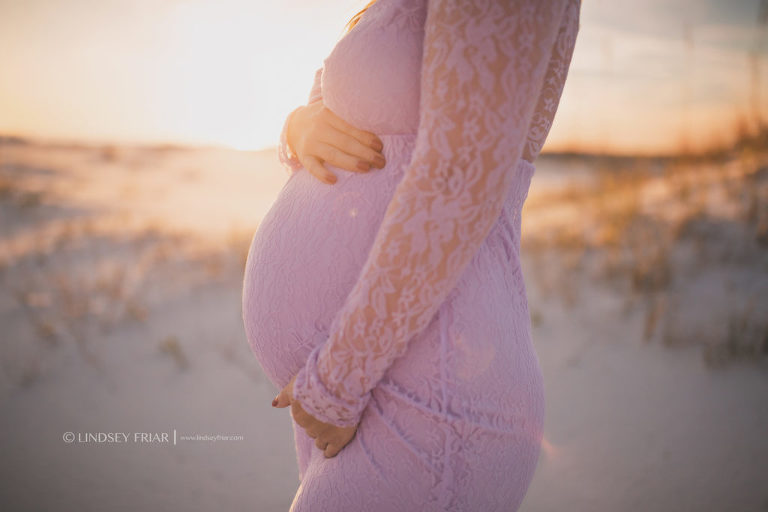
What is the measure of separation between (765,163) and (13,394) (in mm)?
6865

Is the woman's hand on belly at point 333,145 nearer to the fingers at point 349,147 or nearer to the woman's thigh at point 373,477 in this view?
the fingers at point 349,147

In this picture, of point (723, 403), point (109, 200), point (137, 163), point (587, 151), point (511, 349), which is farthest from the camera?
point (137, 163)

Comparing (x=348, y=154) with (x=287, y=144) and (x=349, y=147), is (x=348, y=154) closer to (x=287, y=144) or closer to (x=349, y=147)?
(x=349, y=147)

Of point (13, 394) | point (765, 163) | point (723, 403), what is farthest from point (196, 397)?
point (765, 163)

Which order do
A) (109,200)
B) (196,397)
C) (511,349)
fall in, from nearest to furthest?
(511,349) → (196,397) → (109,200)

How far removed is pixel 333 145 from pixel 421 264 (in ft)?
1.12

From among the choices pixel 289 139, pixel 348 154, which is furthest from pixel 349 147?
pixel 289 139

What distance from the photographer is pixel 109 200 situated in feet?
25.2

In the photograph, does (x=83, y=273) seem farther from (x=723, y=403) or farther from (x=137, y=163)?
(x=137, y=163)

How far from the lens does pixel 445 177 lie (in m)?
0.64

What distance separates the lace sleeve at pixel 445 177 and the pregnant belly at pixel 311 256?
0.32 feet

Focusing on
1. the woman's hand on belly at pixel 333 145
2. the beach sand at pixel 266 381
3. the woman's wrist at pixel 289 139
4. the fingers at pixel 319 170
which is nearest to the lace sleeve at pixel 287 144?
the woman's wrist at pixel 289 139

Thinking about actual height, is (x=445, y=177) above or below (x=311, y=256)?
above

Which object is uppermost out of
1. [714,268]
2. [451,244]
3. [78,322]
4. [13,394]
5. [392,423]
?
[451,244]
